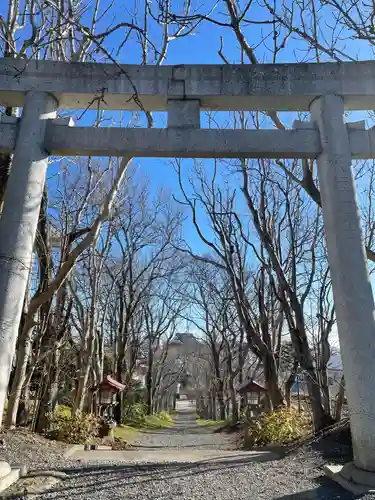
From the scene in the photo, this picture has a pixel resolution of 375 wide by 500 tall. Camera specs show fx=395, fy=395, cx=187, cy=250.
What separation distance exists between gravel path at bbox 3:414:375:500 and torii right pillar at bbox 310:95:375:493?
376 millimetres

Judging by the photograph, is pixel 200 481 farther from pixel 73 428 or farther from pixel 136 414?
pixel 136 414

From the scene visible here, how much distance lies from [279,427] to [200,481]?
17.1 feet

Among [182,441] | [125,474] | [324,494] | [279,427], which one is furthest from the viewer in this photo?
[182,441]

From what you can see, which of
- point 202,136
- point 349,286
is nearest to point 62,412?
point 202,136

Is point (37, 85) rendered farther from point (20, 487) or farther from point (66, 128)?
point (20, 487)

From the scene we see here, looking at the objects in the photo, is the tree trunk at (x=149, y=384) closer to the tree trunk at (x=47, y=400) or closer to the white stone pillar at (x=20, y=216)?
the tree trunk at (x=47, y=400)

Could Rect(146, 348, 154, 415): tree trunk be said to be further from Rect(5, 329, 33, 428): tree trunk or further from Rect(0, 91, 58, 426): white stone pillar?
Rect(0, 91, 58, 426): white stone pillar

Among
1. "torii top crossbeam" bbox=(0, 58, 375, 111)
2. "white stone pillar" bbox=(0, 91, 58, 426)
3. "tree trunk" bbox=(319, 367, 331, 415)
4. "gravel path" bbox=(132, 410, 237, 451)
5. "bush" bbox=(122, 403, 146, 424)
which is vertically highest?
"torii top crossbeam" bbox=(0, 58, 375, 111)

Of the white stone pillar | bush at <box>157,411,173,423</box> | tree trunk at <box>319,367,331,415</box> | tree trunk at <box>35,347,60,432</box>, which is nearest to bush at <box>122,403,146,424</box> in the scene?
bush at <box>157,411,173,423</box>

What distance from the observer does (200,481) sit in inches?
160

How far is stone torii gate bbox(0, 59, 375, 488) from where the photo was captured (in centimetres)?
394

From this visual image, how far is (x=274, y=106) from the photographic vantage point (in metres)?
4.98

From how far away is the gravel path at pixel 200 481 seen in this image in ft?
11.6

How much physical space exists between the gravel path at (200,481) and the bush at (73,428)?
432cm
